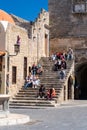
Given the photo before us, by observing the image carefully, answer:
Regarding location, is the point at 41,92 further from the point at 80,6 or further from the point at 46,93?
the point at 80,6

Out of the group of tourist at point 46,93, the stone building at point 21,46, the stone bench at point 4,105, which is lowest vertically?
the stone bench at point 4,105

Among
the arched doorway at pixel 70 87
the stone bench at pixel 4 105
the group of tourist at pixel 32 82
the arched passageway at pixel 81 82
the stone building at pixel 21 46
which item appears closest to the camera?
the stone bench at pixel 4 105

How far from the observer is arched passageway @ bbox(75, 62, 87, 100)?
32156 millimetres

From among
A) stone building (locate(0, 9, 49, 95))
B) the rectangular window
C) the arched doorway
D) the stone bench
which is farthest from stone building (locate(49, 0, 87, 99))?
the stone bench

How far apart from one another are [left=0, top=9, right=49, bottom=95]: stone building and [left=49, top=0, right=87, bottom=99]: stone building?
87cm

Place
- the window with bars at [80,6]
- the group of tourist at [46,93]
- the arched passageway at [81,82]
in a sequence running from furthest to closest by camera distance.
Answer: the window with bars at [80,6], the arched passageway at [81,82], the group of tourist at [46,93]

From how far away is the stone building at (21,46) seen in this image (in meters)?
24.6

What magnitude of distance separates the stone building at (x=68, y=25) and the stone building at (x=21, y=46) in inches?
34.2

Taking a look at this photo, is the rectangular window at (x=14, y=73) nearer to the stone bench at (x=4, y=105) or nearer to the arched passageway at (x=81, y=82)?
the arched passageway at (x=81, y=82)

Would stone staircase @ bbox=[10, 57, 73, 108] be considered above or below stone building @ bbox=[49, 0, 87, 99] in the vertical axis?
below

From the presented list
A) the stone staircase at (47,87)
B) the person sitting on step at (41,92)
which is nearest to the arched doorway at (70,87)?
the stone staircase at (47,87)

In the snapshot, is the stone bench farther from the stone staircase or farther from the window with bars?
the window with bars

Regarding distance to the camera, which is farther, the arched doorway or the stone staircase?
the arched doorway

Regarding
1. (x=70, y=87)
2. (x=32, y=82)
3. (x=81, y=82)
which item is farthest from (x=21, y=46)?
(x=81, y=82)
